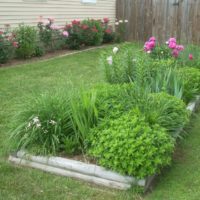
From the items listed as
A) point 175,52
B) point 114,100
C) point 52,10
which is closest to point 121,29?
point 52,10

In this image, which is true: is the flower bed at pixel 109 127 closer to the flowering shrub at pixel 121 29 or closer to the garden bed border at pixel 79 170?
the garden bed border at pixel 79 170

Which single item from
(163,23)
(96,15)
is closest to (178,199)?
(163,23)

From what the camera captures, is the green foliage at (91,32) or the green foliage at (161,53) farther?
the green foliage at (91,32)

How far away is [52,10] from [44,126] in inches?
301

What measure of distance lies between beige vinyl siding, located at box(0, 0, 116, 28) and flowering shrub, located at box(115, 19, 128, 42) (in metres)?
0.74

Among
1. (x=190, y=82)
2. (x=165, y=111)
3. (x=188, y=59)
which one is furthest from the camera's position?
(x=188, y=59)

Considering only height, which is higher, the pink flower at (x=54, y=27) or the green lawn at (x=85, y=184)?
the pink flower at (x=54, y=27)

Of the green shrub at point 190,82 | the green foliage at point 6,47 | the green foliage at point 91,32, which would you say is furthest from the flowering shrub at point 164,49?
Result: the green foliage at point 91,32

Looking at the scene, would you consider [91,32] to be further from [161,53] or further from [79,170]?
[79,170]

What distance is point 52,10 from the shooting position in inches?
410

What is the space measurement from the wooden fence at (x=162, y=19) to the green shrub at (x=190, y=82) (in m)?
6.53

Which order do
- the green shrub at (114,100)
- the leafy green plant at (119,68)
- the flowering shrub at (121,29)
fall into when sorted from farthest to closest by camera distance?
the flowering shrub at (121,29) < the leafy green plant at (119,68) < the green shrub at (114,100)

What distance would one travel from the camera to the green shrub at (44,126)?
333 centimetres

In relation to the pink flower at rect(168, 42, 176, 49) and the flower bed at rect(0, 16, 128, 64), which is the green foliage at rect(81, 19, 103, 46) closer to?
the flower bed at rect(0, 16, 128, 64)
